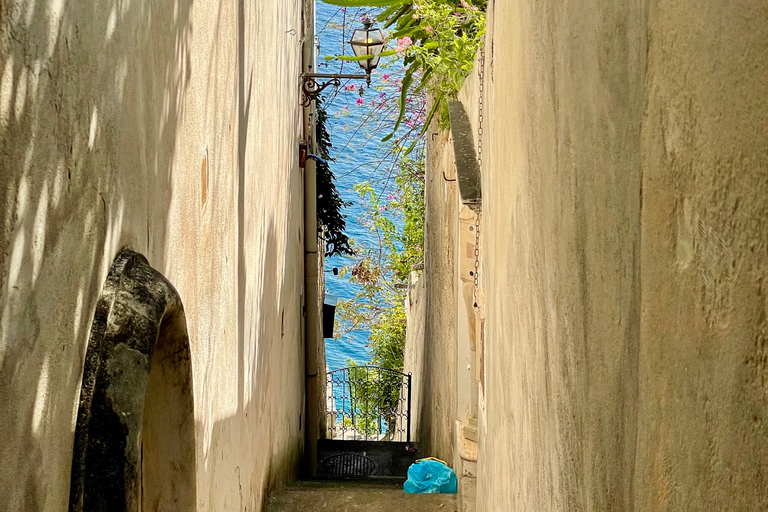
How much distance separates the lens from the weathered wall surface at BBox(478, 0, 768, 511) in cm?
93

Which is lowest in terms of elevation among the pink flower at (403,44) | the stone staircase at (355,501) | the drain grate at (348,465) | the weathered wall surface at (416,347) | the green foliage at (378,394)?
the drain grate at (348,465)

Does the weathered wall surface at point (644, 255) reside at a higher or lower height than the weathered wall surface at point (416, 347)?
higher

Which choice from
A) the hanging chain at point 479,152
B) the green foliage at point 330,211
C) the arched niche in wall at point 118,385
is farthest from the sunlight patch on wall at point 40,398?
the green foliage at point 330,211

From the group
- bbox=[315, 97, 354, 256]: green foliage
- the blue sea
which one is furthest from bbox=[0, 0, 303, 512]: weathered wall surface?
the blue sea

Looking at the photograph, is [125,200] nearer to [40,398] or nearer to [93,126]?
[93,126]

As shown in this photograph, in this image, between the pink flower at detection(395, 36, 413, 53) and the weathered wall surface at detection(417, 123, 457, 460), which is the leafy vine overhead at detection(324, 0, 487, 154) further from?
the weathered wall surface at detection(417, 123, 457, 460)

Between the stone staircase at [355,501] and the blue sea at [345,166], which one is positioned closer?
the stone staircase at [355,501]

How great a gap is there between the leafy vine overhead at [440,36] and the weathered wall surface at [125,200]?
1029mm

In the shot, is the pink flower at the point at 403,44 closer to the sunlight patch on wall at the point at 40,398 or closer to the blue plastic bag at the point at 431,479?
the blue plastic bag at the point at 431,479

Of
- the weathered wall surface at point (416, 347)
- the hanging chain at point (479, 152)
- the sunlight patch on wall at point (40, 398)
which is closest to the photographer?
the sunlight patch on wall at point (40, 398)

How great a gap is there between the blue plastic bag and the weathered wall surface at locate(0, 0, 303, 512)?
162cm

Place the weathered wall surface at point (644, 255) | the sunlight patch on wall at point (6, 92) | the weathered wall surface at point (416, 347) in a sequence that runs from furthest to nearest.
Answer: the weathered wall surface at point (416, 347) → the sunlight patch on wall at point (6, 92) → the weathered wall surface at point (644, 255)

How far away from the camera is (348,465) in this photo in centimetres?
1053

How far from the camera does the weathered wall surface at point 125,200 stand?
1.45m
